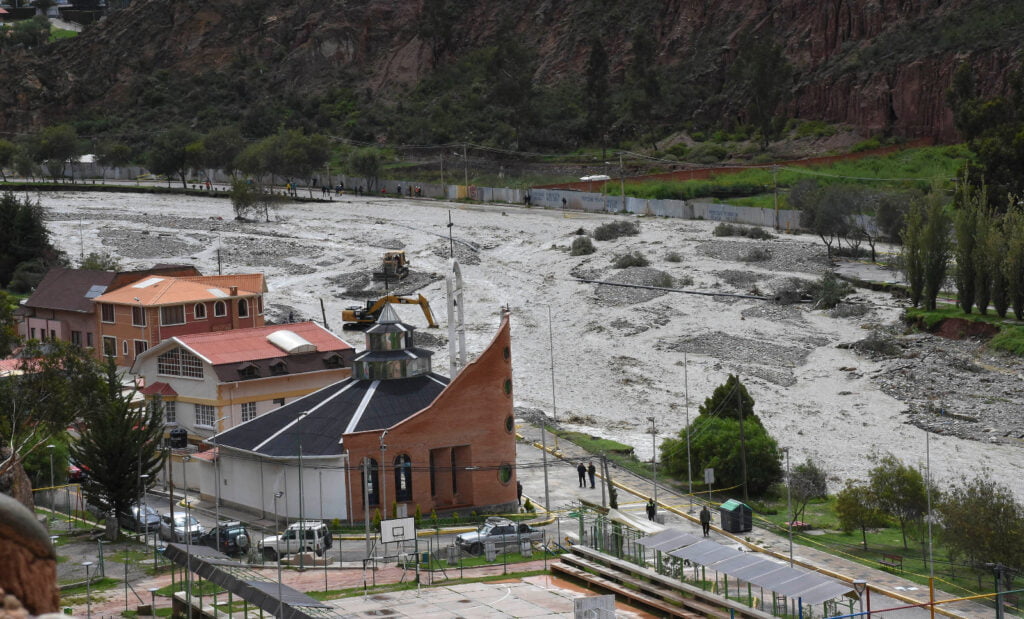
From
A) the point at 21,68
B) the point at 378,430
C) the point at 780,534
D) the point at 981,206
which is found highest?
the point at 21,68

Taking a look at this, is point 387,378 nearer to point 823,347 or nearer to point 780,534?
point 780,534

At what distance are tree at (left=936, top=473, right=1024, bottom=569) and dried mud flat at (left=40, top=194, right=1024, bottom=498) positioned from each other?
11.5 metres

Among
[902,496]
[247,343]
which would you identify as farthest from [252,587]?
[247,343]

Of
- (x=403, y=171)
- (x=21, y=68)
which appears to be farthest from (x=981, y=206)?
(x=21, y=68)

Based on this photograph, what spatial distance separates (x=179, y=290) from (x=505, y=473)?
24.3m

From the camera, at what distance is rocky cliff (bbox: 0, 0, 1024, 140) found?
11794cm

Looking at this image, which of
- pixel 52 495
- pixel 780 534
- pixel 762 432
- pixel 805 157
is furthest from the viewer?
pixel 805 157

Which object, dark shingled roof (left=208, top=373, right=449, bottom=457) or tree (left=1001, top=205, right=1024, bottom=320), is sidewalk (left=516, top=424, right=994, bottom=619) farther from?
tree (left=1001, top=205, right=1024, bottom=320)

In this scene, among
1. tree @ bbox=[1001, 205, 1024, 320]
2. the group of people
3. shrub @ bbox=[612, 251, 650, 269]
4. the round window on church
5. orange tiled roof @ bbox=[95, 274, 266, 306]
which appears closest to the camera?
the round window on church

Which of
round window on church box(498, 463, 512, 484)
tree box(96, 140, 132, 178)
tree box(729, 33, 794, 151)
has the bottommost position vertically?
round window on church box(498, 463, 512, 484)

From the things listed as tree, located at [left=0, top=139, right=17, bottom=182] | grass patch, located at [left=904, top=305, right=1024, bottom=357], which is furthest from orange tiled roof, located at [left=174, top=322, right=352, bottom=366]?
tree, located at [left=0, top=139, right=17, bottom=182]

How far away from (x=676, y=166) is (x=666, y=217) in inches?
735

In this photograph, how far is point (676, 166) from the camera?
11694 cm

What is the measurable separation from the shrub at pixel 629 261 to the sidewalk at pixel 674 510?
3085 centimetres
